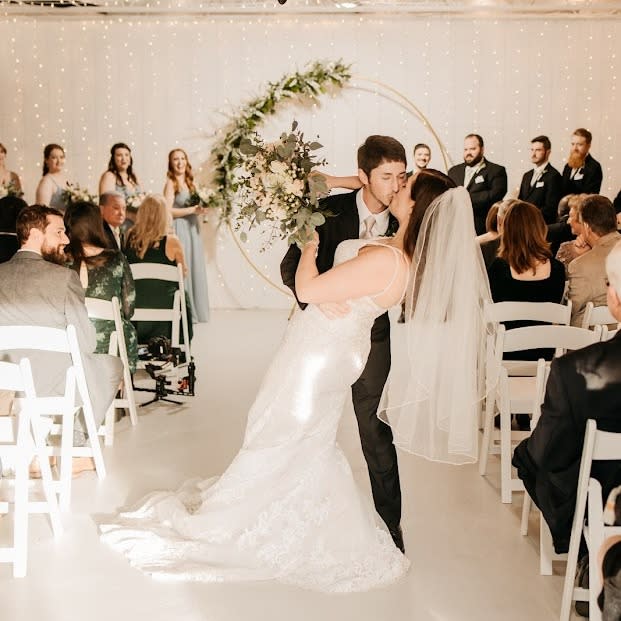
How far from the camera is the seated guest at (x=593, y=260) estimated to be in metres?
5.36

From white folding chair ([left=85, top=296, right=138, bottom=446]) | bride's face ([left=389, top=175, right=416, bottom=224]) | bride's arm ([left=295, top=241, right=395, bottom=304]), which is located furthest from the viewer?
white folding chair ([left=85, top=296, right=138, bottom=446])

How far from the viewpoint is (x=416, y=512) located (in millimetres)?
4320

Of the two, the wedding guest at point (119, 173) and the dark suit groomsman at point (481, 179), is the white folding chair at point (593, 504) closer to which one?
the dark suit groomsman at point (481, 179)

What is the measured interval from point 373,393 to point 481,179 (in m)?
6.62

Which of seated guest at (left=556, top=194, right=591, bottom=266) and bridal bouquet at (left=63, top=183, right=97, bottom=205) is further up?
bridal bouquet at (left=63, top=183, right=97, bottom=205)

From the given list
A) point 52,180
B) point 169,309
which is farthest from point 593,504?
point 52,180

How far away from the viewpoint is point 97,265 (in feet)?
18.0

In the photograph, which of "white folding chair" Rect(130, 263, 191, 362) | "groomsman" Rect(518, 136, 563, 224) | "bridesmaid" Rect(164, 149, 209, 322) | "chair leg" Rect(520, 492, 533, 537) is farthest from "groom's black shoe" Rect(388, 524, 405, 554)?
"groomsman" Rect(518, 136, 563, 224)

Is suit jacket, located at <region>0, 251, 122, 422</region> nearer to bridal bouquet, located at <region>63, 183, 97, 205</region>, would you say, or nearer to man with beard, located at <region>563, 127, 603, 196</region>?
bridal bouquet, located at <region>63, 183, 97, 205</region>

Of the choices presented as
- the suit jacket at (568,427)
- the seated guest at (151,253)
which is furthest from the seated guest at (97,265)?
the suit jacket at (568,427)

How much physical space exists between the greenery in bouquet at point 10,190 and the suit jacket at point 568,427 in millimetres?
7649

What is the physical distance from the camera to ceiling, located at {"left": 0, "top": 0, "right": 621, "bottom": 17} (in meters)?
10.2

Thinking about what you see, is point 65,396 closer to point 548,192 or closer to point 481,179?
point 481,179

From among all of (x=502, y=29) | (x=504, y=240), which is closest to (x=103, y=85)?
(x=502, y=29)
